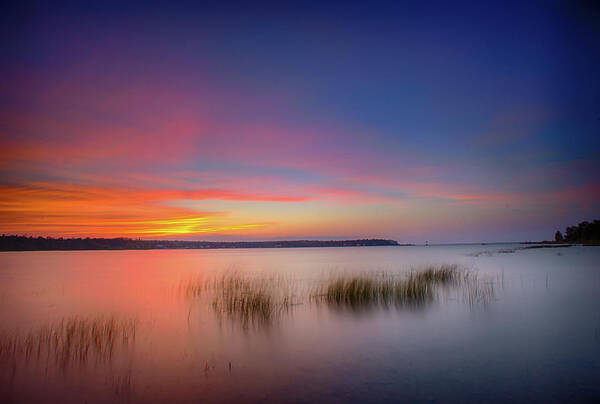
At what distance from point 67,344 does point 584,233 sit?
102 m

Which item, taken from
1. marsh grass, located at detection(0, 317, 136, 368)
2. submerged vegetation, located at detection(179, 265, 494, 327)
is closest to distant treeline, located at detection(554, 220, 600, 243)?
submerged vegetation, located at detection(179, 265, 494, 327)

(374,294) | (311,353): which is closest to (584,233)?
(374,294)

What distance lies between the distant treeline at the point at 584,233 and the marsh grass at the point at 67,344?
305ft

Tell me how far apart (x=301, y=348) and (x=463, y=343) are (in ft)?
11.5

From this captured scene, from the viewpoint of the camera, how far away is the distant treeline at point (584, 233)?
262 feet

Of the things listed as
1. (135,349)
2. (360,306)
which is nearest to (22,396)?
(135,349)

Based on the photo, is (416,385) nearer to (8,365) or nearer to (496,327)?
(496,327)

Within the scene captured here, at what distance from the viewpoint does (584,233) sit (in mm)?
85500

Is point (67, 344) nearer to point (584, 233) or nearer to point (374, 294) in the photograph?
point (374, 294)

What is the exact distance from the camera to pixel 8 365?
7.16 metres

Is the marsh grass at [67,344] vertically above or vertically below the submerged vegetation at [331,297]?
below

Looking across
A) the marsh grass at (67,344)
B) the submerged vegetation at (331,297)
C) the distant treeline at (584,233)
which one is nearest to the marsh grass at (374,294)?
the submerged vegetation at (331,297)

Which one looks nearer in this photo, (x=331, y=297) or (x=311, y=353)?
(x=311, y=353)

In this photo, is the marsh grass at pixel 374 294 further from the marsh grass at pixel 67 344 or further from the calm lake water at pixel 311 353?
the marsh grass at pixel 67 344
